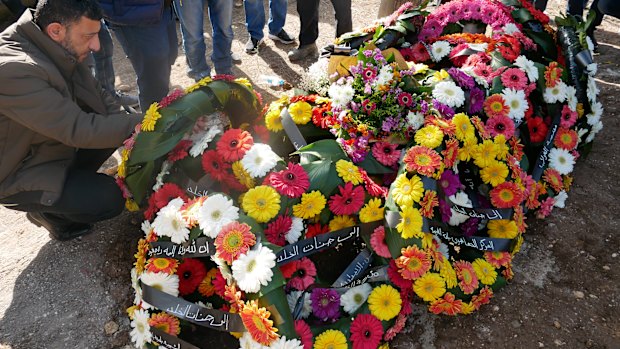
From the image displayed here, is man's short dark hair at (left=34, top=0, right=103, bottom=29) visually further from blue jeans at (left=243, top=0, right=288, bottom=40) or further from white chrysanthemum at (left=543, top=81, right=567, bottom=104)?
white chrysanthemum at (left=543, top=81, right=567, bottom=104)

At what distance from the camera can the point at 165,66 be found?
361 centimetres

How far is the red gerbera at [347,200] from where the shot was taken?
7.65ft

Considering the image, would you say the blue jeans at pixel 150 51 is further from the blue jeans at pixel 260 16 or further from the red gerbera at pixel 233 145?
the blue jeans at pixel 260 16

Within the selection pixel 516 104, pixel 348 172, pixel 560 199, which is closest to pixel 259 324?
pixel 348 172

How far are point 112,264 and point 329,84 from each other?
176 cm

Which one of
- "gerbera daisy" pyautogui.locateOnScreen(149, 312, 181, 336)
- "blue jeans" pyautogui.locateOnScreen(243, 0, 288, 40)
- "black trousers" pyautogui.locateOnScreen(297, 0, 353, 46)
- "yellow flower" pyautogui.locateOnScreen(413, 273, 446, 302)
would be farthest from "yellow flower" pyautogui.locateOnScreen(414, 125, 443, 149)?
"blue jeans" pyautogui.locateOnScreen(243, 0, 288, 40)

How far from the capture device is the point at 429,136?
2.49 meters

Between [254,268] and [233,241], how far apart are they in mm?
162

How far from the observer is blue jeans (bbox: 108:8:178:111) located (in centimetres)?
334

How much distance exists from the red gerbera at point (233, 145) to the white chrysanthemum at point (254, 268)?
0.58 m

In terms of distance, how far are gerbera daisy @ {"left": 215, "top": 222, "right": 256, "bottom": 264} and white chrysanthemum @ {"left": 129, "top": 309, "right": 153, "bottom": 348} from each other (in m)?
0.53

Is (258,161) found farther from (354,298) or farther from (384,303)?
(384,303)

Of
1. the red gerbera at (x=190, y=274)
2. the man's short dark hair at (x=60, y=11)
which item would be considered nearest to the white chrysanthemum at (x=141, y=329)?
the red gerbera at (x=190, y=274)

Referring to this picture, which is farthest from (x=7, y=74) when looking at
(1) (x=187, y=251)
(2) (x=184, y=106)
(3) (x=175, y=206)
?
(1) (x=187, y=251)
